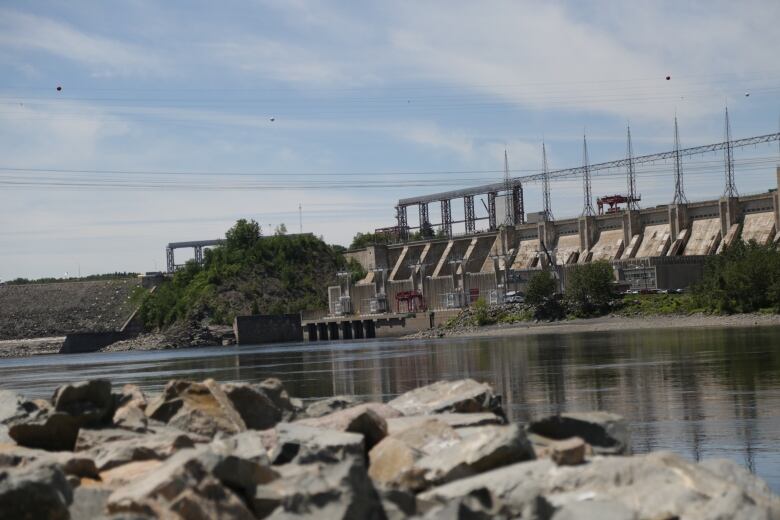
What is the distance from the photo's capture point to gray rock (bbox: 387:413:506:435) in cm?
1390

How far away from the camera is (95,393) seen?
14.2 m

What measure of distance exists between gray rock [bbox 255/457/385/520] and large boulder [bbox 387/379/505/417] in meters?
5.56

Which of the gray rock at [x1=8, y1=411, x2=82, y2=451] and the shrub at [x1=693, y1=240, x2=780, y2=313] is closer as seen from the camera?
the gray rock at [x1=8, y1=411, x2=82, y2=451]

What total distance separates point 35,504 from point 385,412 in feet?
21.1

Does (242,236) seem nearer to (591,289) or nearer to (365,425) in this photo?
(591,289)

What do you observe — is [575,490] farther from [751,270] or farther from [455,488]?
[751,270]

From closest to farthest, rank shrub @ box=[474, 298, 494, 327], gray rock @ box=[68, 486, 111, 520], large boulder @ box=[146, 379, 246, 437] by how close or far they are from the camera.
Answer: gray rock @ box=[68, 486, 111, 520] < large boulder @ box=[146, 379, 246, 437] < shrub @ box=[474, 298, 494, 327]

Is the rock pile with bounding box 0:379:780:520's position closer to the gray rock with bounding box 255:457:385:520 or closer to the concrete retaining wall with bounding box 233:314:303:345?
the gray rock with bounding box 255:457:385:520

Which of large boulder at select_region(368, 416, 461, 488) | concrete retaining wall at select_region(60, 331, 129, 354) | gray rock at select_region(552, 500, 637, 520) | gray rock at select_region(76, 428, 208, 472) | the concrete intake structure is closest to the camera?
gray rock at select_region(552, 500, 637, 520)

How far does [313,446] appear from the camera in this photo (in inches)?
471

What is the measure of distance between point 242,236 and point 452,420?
17119 cm

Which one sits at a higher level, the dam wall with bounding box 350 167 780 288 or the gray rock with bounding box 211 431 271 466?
the dam wall with bounding box 350 167 780 288

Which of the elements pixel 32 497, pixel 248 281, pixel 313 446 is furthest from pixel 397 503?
pixel 248 281

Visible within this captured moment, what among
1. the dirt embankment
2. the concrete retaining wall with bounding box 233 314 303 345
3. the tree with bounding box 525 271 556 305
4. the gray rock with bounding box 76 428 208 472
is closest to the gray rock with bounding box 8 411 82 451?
the gray rock with bounding box 76 428 208 472
